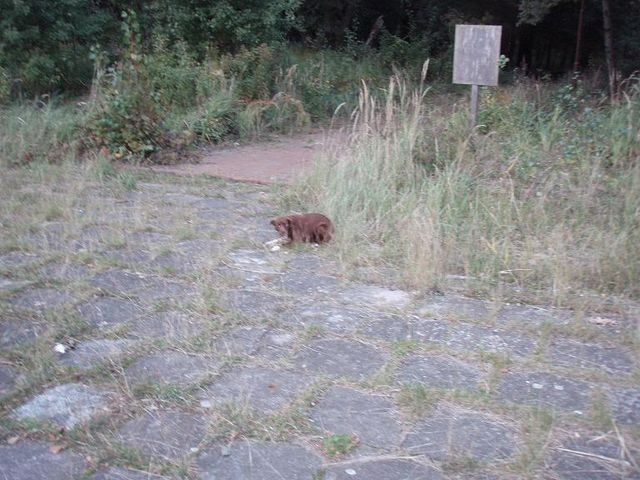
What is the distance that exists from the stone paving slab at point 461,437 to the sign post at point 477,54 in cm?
426

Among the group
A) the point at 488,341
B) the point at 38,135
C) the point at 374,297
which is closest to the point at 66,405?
the point at 374,297

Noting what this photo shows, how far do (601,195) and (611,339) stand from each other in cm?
198

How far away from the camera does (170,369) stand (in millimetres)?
3361

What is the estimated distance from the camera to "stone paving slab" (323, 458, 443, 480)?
2.62m

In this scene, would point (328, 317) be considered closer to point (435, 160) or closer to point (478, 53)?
point (435, 160)

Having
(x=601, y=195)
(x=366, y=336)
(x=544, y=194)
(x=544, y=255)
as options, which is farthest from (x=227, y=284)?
(x=601, y=195)

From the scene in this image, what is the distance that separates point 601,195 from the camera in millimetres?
5418

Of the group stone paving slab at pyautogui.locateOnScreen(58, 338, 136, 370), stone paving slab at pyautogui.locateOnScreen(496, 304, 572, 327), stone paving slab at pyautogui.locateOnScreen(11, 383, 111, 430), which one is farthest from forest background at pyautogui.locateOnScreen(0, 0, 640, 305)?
stone paving slab at pyautogui.locateOnScreen(11, 383, 111, 430)

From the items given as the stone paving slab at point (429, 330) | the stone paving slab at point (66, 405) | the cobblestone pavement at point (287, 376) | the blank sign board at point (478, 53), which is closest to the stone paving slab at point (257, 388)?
the cobblestone pavement at point (287, 376)

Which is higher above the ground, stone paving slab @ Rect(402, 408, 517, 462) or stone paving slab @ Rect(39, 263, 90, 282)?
stone paving slab @ Rect(402, 408, 517, 462)

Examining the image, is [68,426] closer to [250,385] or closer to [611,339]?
[250,385]

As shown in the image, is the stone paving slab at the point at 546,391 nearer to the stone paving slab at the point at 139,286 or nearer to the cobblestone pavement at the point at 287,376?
the cobblestone pavement at the point at 287,376

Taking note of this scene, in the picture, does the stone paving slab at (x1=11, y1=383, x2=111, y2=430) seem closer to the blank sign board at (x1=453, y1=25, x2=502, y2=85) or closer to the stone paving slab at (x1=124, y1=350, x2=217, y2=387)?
the stone paving slab at (x1=124, y1=350, x2=217, y2=387)

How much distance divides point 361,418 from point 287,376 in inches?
18.1
